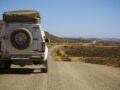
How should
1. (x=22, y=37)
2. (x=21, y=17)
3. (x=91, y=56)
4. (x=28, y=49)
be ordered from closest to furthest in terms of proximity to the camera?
1. (x=28, y=49)
2. (x=22, y=37)
3. (x=21, y=17)
4. (x=91, y=56)

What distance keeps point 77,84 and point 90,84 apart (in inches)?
19.7

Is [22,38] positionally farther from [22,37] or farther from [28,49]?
[28,49]

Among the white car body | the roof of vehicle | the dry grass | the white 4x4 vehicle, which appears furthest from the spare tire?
the dry grass

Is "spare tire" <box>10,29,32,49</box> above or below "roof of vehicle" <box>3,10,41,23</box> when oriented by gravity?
below

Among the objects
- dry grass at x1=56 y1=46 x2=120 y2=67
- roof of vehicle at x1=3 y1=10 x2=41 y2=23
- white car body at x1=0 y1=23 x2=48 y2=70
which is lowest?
dry grass at x1=56 y1=46 x2=120 y2=67

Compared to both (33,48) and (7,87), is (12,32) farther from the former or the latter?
(7,87)

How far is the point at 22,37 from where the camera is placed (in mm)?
17156

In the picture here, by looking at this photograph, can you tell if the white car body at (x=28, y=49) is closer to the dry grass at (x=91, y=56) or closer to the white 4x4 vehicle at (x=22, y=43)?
the white 4x4 vehicle at (x=22, y=43)

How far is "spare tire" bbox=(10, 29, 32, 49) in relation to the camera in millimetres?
16969

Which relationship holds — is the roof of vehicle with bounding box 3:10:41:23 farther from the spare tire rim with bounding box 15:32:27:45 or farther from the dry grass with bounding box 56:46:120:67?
the dry grass with bounding box 56:46:120:67

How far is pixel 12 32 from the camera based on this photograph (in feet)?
55.8

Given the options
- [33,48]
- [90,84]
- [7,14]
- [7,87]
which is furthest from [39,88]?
[7,14]

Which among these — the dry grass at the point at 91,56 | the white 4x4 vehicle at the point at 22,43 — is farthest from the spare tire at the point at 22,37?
the dry grass at the point at 91,56

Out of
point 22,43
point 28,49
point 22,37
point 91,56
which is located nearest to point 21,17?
point 22,37
